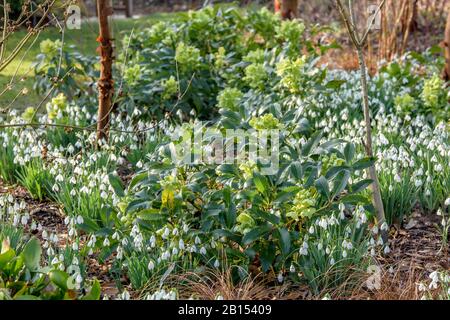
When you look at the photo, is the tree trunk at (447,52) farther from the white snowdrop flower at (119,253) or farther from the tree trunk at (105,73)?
the white snowdrop flower at (119,253)

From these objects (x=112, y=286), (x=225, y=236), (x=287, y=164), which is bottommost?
(x=112, y=286)

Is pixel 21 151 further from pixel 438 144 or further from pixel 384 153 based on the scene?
pixel 438 144

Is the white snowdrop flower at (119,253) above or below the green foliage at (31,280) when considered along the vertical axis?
below

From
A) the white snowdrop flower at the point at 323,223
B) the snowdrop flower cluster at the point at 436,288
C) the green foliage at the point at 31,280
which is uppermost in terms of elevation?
the white snowdrop flower at the point at 323,223

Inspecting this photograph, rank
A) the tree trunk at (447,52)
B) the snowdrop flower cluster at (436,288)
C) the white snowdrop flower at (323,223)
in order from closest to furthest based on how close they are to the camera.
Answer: the snowdrop flower cluster at (436,288) < the white snowdrop flower at (323,223) < the tree trunk at (447,52)

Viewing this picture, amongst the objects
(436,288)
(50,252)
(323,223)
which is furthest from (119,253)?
(436,288)

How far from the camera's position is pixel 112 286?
146 inches

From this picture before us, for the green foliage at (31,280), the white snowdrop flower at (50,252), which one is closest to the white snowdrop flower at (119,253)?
the white snowdrop flower at (50,252)

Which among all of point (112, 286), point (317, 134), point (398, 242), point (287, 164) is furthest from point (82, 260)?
point (398, 242)

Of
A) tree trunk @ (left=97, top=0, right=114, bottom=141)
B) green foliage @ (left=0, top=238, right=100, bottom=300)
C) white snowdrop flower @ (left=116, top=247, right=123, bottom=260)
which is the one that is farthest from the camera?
tree trunk @ (left=97, top=0, right=114, bottom=141)

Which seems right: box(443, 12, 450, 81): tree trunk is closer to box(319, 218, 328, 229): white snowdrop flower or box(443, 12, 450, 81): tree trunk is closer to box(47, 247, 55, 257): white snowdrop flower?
box(319, 218, 328, 229): white snowdrop flower

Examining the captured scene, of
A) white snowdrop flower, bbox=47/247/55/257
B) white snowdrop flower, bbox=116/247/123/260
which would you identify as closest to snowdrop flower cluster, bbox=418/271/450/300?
white snowdrop flower, bbox=116/247/123/260

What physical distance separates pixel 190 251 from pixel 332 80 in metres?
2.78

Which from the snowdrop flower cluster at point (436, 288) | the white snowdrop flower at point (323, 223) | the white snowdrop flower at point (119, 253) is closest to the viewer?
the snowdrop flower cluster at point (436, 288)
